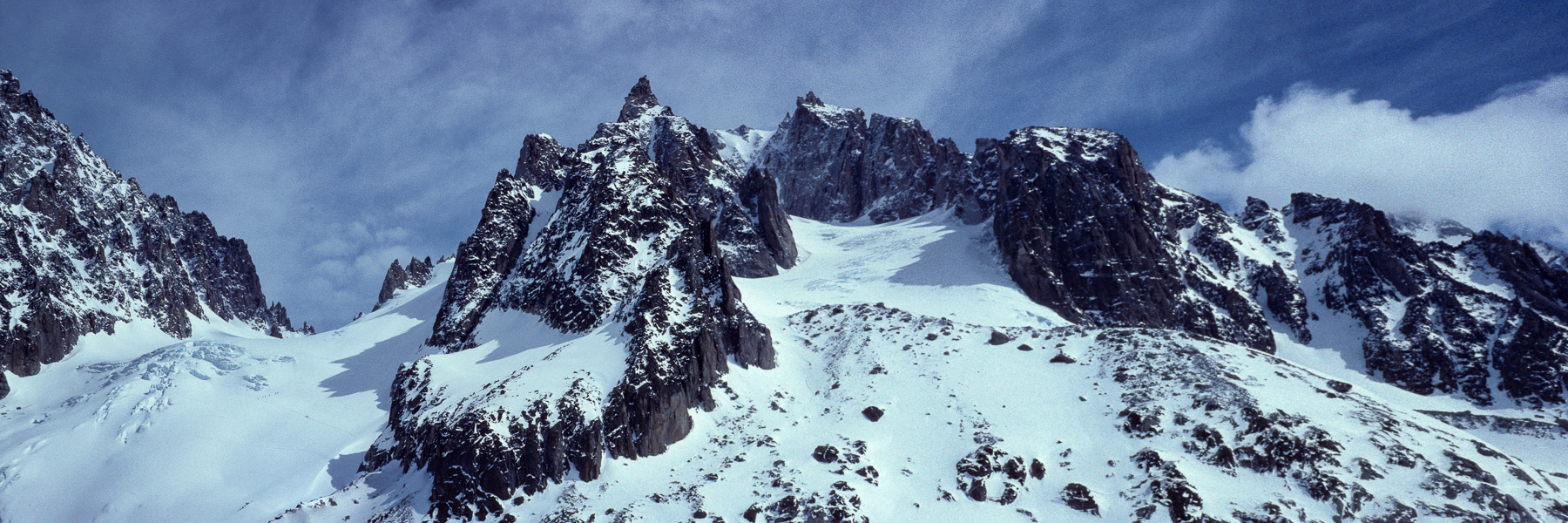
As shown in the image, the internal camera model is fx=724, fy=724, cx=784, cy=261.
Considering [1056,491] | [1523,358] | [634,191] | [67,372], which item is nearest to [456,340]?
[634,191]

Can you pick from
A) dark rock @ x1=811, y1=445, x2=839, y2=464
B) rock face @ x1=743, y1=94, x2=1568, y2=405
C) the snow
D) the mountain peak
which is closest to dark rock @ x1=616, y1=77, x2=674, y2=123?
the mountain peak

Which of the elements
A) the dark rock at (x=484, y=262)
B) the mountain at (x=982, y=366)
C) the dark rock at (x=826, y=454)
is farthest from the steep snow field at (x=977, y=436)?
the dark rock at (x=484, y=262)

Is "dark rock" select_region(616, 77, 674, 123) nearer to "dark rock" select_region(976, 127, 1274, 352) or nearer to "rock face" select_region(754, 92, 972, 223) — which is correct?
"rock face" select_region(754, 92, 972, 223)

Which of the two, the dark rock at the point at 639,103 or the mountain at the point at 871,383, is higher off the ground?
the dark rock at the point at 639,103

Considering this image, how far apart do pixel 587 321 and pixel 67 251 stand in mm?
73245

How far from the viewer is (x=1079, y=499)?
135ft

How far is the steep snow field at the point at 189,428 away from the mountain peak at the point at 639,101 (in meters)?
84.7

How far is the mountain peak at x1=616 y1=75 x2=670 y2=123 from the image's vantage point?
157 meters

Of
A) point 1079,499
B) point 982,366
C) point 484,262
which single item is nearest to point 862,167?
point 484,262

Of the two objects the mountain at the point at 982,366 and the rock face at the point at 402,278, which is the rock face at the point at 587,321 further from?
the rock face at the point at 402,278

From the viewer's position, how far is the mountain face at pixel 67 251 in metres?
74.1

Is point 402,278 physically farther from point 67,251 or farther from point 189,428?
point 189,428

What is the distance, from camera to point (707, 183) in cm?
12231

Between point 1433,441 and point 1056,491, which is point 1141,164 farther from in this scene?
point 1056,491
